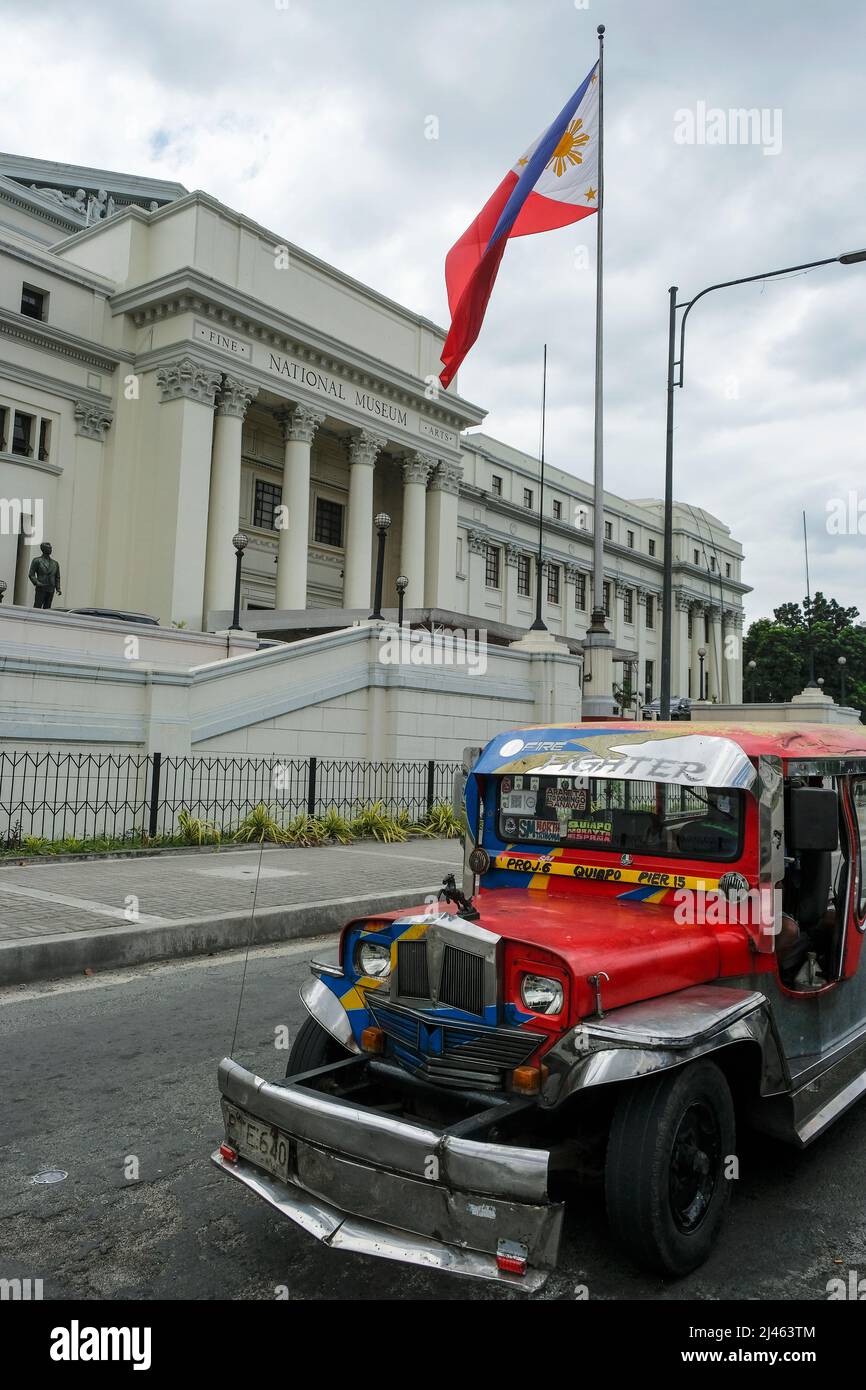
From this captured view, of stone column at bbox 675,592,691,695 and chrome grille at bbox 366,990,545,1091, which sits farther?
stone column at bbox 675,592,691,695

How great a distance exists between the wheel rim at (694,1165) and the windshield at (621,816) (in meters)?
1.08

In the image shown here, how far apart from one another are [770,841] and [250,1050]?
10.4ft

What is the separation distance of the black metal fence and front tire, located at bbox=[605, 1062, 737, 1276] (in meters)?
11.1

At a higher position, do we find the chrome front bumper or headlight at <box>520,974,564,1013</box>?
headlight at <box>520,974,564,1013</box>

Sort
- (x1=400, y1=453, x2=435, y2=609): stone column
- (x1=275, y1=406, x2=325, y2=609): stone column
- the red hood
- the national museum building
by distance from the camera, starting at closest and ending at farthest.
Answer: the red hood, the national museum building, (x1=275, y1=406, x2=325, y2=609): stone column, (x1=400, y1=453, x2=435, y2=609): stone column

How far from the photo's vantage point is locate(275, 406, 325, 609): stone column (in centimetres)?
3584

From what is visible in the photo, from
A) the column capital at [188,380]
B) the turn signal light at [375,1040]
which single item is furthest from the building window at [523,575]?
the turn signal light at [375,1040]

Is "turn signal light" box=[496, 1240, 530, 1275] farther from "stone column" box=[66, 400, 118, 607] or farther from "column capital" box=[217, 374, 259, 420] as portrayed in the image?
"column capital" box=[217, 374, 259, 420]

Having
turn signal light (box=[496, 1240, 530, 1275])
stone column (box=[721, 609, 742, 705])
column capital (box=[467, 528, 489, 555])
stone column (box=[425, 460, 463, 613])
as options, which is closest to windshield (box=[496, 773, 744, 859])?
turn signal light (box=[496, 1240, 530, 1275])

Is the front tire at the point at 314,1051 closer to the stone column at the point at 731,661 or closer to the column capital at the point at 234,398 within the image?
the column capital at the point at 234,398

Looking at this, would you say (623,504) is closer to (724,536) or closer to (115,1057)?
(724,536)

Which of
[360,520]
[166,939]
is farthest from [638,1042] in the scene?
[360,520]

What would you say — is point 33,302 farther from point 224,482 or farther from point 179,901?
point 179,901
